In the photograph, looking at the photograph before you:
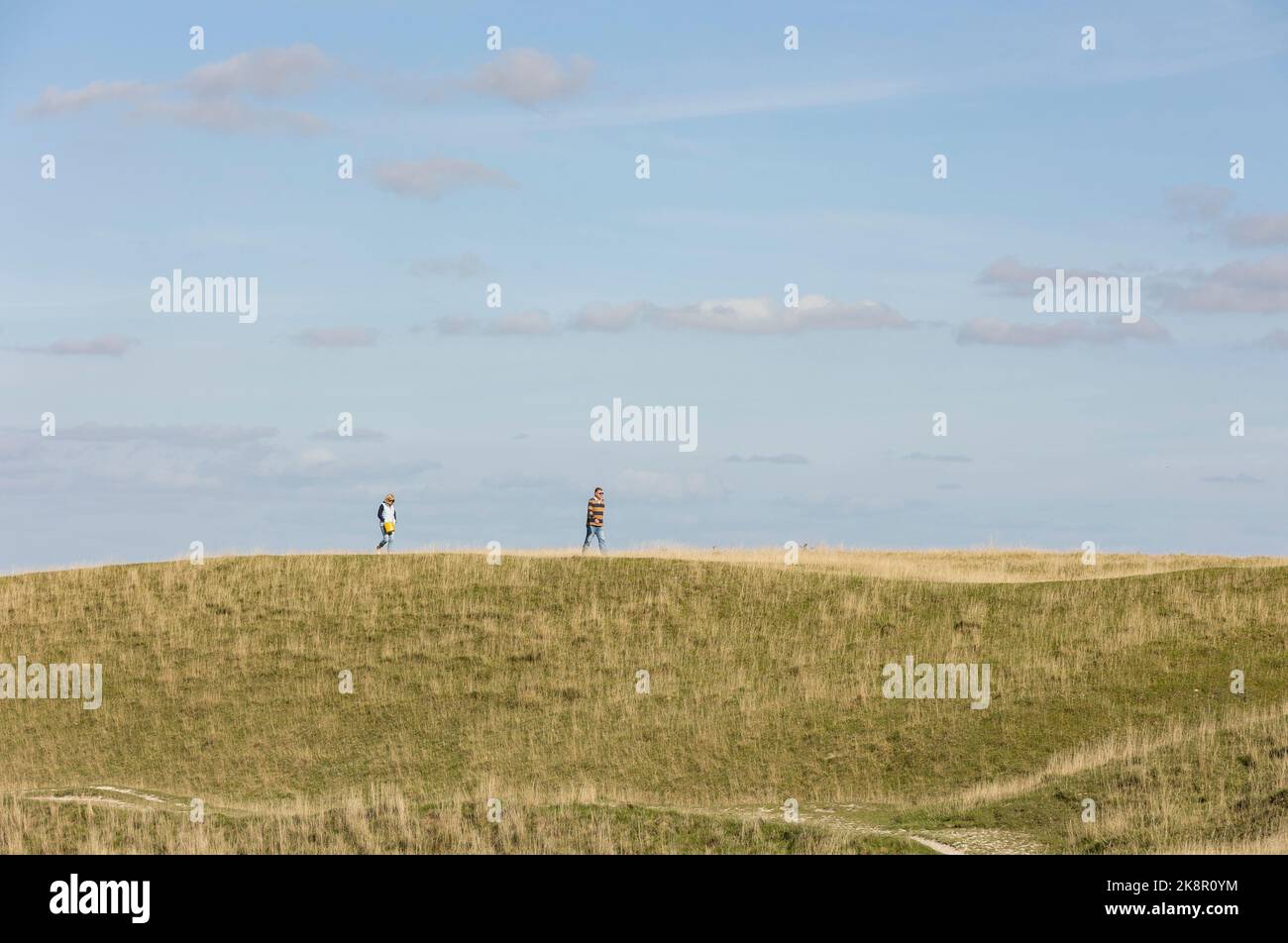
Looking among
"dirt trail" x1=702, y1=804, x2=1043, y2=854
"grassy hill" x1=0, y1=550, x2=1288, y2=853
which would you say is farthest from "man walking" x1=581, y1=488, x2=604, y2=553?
"dirt trail" x1=702, y1=804, x2=1043, y2=854

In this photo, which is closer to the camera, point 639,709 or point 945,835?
point 945,835

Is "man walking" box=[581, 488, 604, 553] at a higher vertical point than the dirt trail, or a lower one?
higher

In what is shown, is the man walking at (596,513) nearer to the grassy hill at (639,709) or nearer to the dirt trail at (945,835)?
the grassy hill at (639,709)

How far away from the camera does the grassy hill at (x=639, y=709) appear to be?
21844 mm

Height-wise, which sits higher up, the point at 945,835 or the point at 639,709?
the point at 639,709

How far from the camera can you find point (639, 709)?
118 feet

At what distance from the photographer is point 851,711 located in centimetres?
3469

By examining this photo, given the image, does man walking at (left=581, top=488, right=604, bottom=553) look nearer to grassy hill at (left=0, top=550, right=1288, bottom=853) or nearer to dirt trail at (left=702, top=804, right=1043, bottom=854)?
grassy hill at (left=0, top=550, right=1288, bottom=853)

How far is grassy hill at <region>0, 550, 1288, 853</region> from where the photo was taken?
21844 millimetres

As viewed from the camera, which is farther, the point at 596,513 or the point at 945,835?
the point at 596,513

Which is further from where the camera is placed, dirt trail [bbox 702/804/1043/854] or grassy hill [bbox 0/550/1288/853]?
grassy hill [bbox 0/550/1288/853]

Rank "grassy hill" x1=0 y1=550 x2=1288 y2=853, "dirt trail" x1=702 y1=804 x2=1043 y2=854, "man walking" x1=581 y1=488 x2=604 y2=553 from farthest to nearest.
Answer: "man walking" x1=581 y1=488 x2=604 y2=553 → "grassy hill" x1=0 y1=550 x2=1288 y2=853 → "dirt trail" x1=702 y1=804 x2=1043 y2=854

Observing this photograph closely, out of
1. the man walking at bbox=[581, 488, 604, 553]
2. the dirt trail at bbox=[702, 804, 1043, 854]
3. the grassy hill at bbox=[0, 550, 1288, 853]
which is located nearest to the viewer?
the dirt trail at bbox=[702, 804, 1043, 854]
